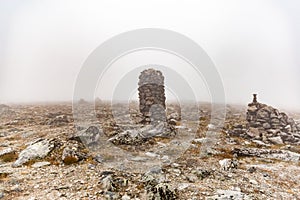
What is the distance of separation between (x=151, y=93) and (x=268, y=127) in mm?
17240

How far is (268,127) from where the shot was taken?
3362 cm

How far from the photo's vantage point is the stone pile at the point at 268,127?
31.1 meters

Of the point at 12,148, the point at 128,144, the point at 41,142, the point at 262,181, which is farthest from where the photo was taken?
the point at 128,144

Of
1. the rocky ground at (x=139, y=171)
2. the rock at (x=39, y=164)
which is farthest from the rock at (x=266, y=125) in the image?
the rock at (x=39, y=164)

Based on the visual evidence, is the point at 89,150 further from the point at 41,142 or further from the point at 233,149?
A: the point at 233,149

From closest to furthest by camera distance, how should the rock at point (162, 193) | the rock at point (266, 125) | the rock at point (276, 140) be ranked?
the rock at point (162, 193) < the rock at point (276, 140) < the rock at point (266, 125)

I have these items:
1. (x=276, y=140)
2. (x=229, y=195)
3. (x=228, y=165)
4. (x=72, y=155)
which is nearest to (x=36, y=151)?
(x=72, y=155)

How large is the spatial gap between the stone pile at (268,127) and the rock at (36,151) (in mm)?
24013

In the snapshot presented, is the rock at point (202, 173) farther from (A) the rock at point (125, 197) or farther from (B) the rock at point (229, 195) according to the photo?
(A) the rock at point (125, 197)

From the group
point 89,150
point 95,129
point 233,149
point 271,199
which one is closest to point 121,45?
point 95,129

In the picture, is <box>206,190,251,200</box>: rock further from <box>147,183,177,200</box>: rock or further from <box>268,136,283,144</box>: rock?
<box>268,136,283,144</box>: rock

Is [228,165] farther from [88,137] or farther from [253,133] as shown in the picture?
[253,133]

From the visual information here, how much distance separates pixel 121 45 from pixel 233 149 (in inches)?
652

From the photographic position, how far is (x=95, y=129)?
79.6 ft
